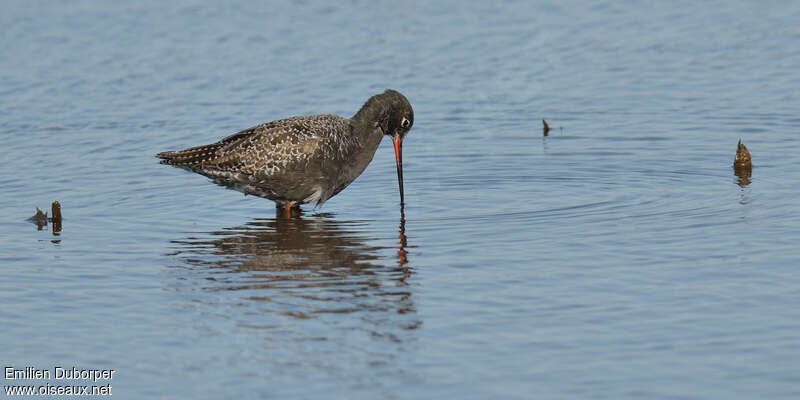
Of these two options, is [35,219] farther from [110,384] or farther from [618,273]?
[618,273]

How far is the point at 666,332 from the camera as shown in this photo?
8125 mm

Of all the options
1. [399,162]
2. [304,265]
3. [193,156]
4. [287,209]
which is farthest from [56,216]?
[399,162]

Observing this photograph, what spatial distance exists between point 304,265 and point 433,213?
2.14 metres

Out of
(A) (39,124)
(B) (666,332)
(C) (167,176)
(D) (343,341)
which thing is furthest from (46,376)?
(A) (39,124)

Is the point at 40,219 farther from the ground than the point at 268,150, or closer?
closer

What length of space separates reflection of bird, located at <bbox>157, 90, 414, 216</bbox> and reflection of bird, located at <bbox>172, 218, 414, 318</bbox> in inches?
15.7

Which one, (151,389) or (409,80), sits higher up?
(409,80)

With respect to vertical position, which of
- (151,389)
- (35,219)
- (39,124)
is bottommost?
(151,389)

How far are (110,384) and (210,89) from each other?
39.1 ft

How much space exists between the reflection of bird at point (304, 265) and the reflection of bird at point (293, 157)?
0.40m

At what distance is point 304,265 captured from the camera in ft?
34.7

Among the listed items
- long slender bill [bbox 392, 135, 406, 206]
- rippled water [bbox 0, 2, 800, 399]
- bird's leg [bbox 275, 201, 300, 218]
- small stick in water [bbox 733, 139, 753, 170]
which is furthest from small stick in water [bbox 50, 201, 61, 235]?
small stick in water [bbox 733, 139, 753, 170]

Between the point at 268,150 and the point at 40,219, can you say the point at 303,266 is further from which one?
the point at 40,219

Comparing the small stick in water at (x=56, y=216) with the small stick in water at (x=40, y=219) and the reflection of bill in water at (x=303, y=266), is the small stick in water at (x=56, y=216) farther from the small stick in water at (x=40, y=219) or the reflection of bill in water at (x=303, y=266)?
the reflection of bill in water at (x=303, y=266)
